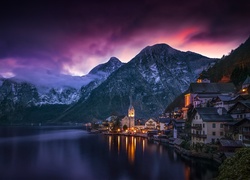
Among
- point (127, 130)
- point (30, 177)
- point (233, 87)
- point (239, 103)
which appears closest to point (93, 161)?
point (30, 177)

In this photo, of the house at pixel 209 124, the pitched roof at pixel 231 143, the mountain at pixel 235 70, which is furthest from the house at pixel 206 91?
the pitched roof at pixel 231 143

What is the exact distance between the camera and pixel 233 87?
100750 mm

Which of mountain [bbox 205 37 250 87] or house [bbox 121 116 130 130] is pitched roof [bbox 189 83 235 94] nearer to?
mountain [bbox 205 37 250 87]

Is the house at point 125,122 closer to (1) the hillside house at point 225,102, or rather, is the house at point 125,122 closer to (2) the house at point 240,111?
(1) the hillside house at point 225,102

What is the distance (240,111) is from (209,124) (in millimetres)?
7586

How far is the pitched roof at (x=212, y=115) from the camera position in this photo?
61.8m

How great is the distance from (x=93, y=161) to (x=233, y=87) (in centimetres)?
6444

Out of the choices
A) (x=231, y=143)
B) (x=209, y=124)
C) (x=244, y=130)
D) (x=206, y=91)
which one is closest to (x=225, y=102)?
(x=209, y=124)

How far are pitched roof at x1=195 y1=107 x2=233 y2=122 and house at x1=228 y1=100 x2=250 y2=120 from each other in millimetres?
1240

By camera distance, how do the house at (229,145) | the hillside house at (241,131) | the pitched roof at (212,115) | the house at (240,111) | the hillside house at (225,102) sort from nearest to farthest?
1. the hillside house at (241,131)
2. the house at (229,145)
3. the house at (240,111)
4. the pitched roof at (212,115)
5. the hillside house at (225,102)

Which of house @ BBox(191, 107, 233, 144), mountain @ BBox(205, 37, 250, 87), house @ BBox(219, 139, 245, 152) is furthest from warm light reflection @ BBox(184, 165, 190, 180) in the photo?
mountain @ BBox(205, 37, 250, 87)

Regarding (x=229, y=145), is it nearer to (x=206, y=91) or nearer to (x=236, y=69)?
(x=206, y=91)

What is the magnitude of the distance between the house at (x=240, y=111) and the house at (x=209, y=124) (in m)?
1.28

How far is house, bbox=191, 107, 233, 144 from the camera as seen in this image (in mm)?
61469
